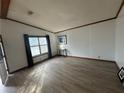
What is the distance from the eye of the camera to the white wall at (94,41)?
3.99 m

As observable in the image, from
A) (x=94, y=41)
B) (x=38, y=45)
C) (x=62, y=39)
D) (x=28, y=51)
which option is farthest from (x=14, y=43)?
(x=94, y=41)

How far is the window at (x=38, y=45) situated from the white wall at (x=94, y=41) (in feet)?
5.81

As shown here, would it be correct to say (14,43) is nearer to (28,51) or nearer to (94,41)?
(28,51)

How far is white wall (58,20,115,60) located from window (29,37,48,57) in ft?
5.81

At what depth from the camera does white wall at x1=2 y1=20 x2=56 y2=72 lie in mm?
3521

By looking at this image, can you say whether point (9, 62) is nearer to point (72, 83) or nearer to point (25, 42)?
point (25, 42)

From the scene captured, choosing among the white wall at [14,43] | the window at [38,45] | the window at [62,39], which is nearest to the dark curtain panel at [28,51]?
the white wall at [14,43]

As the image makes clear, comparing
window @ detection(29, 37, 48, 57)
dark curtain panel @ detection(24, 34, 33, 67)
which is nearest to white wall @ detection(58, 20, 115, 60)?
window @ detection(29, 37, 48, 57)

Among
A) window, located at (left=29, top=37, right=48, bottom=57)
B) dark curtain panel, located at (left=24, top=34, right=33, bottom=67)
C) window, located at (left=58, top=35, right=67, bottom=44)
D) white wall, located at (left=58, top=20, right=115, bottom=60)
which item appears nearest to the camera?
white wall, located at (left=58, top=20, right=115, bottom=60)

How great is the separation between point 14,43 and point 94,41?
13.8 feet

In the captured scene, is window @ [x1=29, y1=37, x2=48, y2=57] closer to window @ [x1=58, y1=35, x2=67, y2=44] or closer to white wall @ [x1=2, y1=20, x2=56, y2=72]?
white wall @ [x1=2, y1=20, x2=56, y2=72]

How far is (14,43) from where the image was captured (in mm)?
3801

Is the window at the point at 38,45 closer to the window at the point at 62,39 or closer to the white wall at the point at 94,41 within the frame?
the window at the point at 62,39

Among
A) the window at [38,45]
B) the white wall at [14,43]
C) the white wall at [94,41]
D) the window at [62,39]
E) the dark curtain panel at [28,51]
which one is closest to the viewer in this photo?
the white wall at [14,43]
